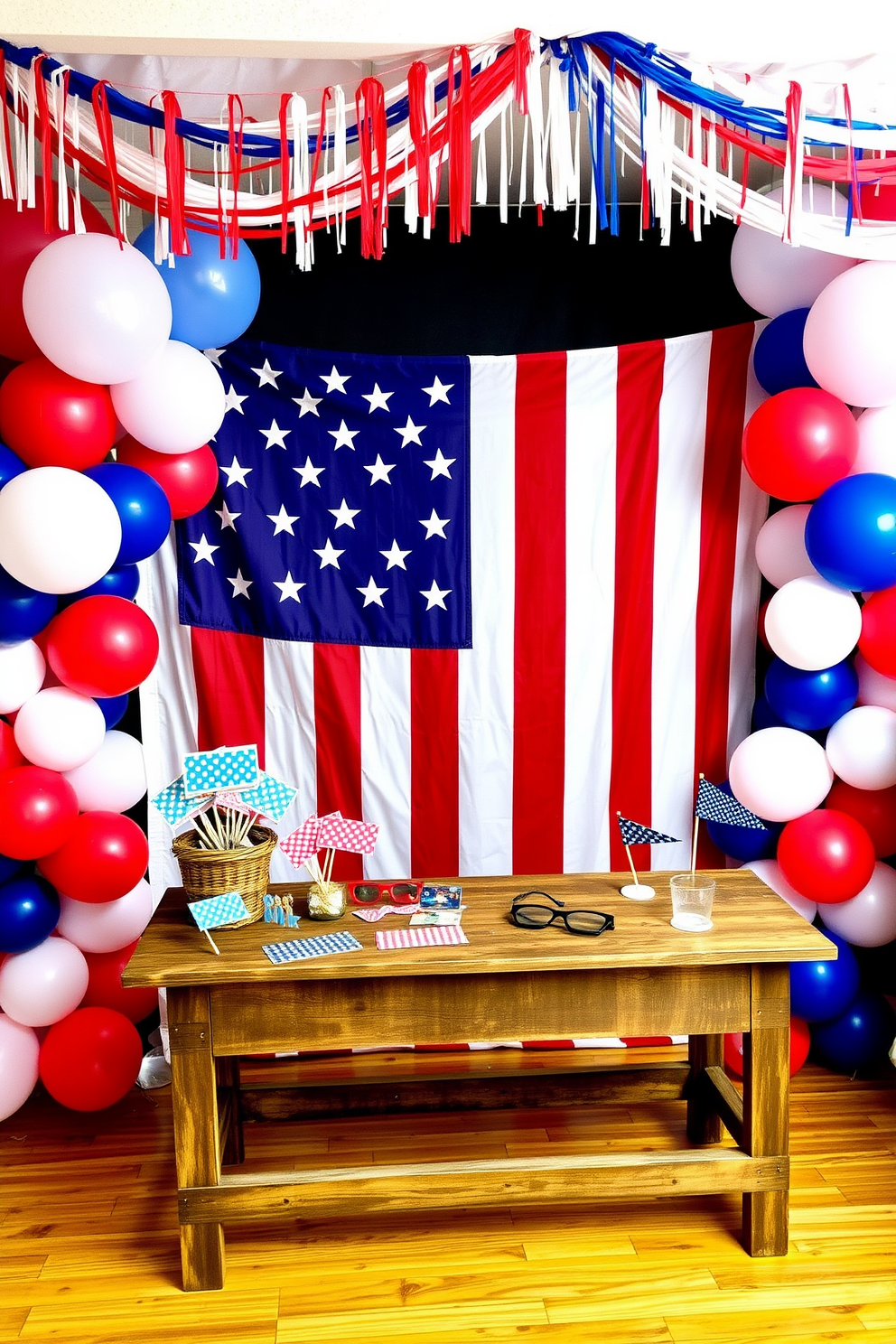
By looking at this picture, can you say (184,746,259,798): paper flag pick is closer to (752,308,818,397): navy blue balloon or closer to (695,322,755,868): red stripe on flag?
(695,322,755,868): red stripe on flag

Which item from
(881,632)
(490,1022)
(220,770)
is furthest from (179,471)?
(881,632)

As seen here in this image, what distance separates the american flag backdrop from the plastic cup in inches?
41.9

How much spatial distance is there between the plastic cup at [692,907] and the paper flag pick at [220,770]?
3.12ft

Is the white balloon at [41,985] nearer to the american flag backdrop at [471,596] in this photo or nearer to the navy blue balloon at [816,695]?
the american flag backdrop at [471,596]

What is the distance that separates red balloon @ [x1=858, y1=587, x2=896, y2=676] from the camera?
2.81m

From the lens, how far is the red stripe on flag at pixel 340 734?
3.42 metres

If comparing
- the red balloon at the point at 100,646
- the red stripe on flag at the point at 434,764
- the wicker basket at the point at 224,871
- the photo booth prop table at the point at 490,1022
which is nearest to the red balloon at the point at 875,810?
the photo booth prop table at the point at 490,1022

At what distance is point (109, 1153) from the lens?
2.85 meters

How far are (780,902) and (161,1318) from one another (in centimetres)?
156

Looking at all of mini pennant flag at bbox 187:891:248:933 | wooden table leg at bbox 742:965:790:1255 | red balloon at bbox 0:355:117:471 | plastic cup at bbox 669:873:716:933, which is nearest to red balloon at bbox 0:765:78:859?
mini pennant flag at bbox 187:891:248:933

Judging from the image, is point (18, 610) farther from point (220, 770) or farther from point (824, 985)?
point (824, 985)

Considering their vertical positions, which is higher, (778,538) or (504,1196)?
(778,538)

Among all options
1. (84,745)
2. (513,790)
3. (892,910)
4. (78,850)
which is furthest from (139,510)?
(892,910)

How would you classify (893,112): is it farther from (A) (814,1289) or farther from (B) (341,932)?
(A) (814,1289)
